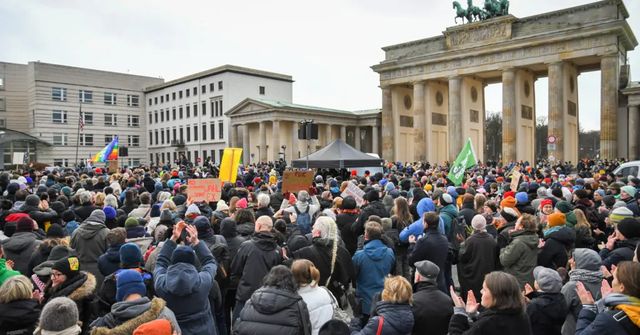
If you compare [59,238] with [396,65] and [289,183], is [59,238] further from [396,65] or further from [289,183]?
[396,65]

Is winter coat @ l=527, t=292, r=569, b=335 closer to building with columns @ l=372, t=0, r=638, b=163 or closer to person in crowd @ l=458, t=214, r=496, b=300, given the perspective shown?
person in crowd @ l=458, t=214, r=496, b=300

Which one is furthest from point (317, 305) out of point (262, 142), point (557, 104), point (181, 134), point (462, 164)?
point (181, 134)

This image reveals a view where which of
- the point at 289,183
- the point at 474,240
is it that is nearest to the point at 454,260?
the point at 474,240

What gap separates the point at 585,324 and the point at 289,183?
8797 millimetres

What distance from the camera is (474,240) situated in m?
6.38

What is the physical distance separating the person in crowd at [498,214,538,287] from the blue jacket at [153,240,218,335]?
153 inches

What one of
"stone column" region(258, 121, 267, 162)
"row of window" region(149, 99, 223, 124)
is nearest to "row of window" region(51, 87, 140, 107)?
"row of window" region(149, 99, 223, 124)

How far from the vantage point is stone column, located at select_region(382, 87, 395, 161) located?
5009 centimetres

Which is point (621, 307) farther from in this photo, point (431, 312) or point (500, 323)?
point (431, 312)

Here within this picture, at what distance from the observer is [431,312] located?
13.4ft

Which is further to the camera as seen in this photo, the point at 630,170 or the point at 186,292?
the point at 630,170

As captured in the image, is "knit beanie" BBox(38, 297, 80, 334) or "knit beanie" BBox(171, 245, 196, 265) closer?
"knit beanie" BBox(38, 297, 80, 334)

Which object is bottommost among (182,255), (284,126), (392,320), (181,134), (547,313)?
(547,313)

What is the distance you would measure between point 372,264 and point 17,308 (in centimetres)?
387
